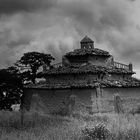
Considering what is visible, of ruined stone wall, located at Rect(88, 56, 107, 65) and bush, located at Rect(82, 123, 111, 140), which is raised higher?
ruined stone wall, located at Rect(88, 56, 107, 65)

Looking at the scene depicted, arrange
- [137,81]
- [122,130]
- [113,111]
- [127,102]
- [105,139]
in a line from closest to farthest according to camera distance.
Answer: [105,139], [122,130], [113,111], [127,102], [137,81]

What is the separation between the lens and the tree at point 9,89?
29594mm

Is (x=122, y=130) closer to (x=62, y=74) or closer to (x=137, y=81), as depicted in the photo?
(x=62, y=74)

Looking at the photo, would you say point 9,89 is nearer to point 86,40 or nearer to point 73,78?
point 73,78

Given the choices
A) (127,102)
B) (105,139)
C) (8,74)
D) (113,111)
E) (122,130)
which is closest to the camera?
(105,139)

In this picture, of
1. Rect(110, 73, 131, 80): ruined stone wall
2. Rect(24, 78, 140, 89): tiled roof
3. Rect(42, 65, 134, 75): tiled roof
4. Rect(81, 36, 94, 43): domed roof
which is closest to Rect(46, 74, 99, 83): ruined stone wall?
Rect(24, 78, 140, 89): tiled roof

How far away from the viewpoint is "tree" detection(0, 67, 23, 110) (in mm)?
29594

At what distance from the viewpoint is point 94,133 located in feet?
38.3

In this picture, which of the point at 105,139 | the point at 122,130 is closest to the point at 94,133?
the point at 105,139

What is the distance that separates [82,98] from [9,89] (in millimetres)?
9852

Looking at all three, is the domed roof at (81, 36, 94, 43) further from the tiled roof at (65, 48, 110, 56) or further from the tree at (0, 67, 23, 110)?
the tree at (0, 67, 23, 110)

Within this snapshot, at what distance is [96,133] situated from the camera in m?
11.6

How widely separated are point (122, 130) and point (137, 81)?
16.2 m

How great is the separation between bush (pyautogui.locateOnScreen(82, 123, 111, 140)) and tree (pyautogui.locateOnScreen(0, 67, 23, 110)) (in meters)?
19.2
